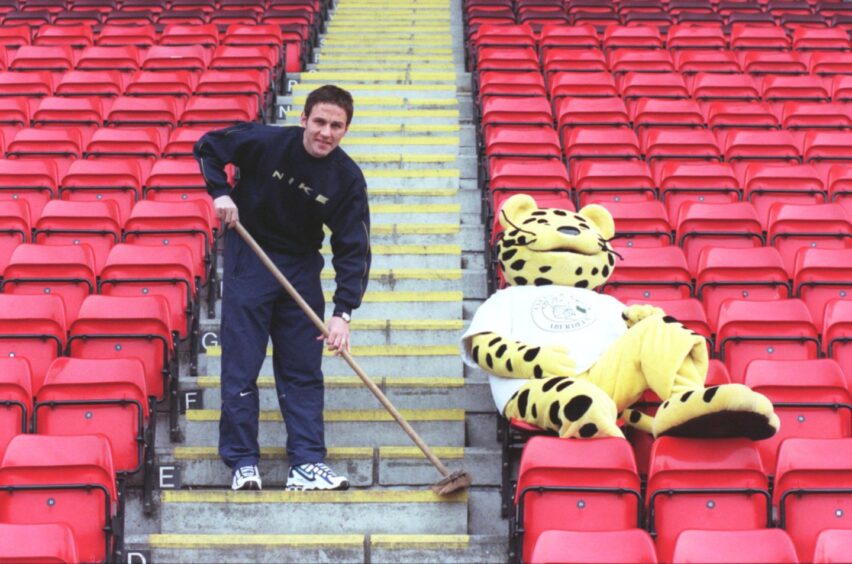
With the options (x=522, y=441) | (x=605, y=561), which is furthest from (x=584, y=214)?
(x=605, y=561)

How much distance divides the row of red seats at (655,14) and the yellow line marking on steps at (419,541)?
26.3ft

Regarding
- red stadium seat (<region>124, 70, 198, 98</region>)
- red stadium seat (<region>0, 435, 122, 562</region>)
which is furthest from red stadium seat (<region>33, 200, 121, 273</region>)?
red stadium seat (<region>124, 70, 198, 98</region>)

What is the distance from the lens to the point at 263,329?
5043mm

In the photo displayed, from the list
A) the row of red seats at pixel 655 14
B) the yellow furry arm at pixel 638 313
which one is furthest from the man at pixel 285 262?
the row of red seats at pixel 655 14

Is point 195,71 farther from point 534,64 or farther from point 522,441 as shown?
point 522,441

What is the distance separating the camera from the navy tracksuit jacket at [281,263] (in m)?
4.96

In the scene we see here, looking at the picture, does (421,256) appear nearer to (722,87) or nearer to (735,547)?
(735,547)

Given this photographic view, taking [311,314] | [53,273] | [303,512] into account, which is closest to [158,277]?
[53,273]

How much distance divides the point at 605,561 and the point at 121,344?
2.88m

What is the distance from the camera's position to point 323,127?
4.84 meters

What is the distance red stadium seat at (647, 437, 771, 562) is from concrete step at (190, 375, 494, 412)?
137 cm

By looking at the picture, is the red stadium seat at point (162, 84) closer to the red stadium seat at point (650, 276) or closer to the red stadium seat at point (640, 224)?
the red stadium seat at point (640, 224)

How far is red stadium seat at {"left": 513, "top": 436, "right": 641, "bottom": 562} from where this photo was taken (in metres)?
4.37

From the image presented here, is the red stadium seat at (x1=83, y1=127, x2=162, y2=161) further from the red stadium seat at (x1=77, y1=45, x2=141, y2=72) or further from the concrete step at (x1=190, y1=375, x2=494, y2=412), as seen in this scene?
the concrete step at (x1=190, y1=375, x2=494, y2=412)
